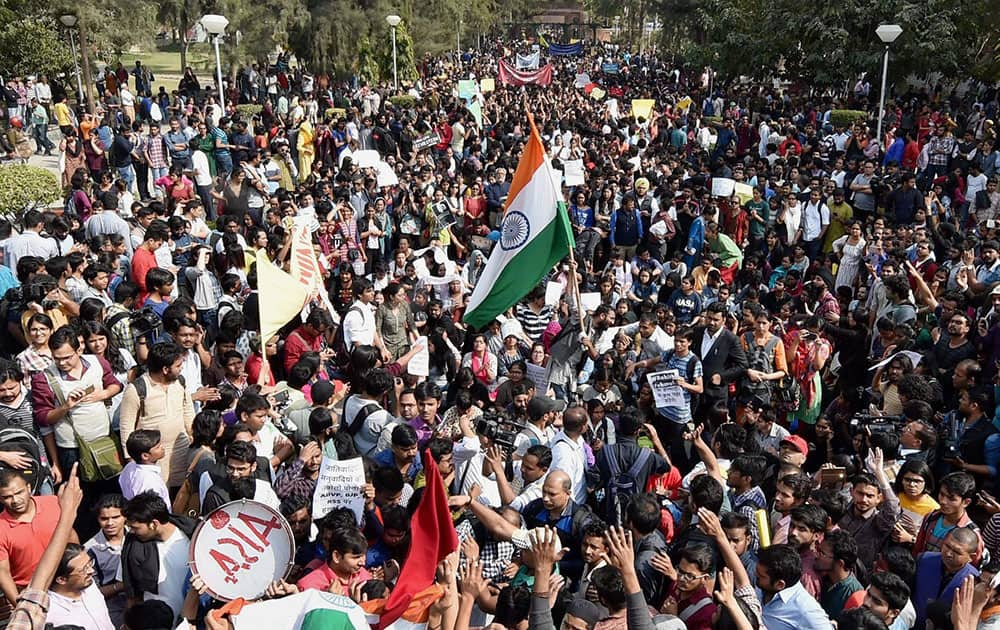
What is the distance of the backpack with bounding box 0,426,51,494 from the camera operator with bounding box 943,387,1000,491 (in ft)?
18.1

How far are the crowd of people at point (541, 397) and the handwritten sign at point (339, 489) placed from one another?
0.11 m

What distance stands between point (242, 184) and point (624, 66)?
39.2 meters

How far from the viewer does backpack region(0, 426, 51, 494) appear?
5.39 m

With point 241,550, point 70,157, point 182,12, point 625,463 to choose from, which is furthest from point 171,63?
point 241,550

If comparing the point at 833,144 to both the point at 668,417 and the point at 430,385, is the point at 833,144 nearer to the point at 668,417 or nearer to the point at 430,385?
the point at 668,417

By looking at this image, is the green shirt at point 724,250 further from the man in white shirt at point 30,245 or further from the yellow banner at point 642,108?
the yellow banner at point 642,108

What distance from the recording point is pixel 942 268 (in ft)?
30.6

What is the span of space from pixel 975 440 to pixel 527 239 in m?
3.55

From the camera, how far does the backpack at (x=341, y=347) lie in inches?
328

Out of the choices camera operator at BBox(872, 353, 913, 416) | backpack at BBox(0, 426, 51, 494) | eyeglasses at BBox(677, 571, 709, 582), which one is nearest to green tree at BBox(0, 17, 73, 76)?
backpack at BBox(0, 426, 51, 494)

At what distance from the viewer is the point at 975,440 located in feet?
20.8

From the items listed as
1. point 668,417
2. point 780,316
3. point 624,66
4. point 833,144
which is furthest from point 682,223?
point 624,66

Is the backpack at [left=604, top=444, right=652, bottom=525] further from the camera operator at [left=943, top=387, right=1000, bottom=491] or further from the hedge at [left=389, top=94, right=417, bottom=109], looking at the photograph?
the hedge at [left=389, top=94, right=417, bottom=109]

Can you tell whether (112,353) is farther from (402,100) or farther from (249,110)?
(402,100)
